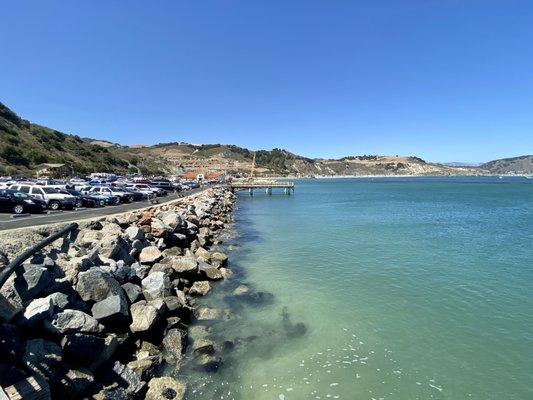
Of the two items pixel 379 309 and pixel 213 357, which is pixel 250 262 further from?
pixel 213 357

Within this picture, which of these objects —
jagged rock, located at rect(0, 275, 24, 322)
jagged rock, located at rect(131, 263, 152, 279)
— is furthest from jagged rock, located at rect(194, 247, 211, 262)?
jagged rock, located at rect(0, 275, 24, 322)

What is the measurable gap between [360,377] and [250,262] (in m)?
12.4

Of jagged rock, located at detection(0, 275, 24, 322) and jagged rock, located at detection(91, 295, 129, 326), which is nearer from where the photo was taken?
jagged rock, located at detection(0, 275, 24, 322)

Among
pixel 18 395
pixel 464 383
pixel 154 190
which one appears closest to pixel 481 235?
pixel 464 383

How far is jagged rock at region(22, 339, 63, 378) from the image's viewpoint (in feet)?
23.1

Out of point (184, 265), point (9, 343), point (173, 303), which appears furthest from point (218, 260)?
point (9, 343)

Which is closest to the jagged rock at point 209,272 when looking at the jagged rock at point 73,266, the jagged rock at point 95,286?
the jagged rock at point 73,266

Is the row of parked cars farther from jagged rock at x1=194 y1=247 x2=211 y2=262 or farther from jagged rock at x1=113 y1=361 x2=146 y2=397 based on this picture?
jagged rock at x1=113 y1=361 x2=146 y2=397

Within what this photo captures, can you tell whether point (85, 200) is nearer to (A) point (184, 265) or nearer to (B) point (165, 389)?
(A) point (184, 265)

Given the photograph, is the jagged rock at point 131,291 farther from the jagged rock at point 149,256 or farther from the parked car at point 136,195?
the parked car at point 136,195

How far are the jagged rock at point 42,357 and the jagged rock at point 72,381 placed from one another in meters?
0.20

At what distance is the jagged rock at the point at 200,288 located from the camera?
15508 millimetres

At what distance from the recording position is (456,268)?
784 inches

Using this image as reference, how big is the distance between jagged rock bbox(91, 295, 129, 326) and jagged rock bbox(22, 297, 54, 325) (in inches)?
65.7
